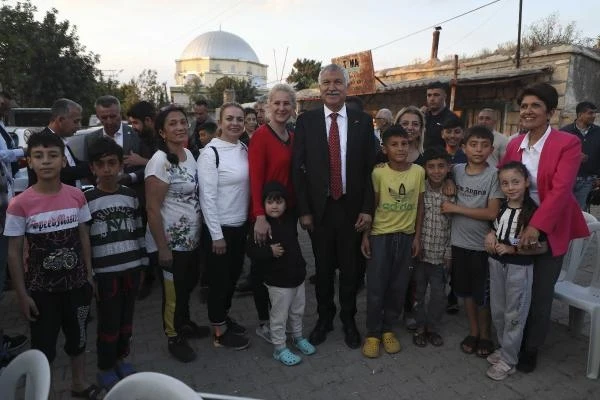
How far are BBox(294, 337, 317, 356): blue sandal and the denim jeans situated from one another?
0.47 metres

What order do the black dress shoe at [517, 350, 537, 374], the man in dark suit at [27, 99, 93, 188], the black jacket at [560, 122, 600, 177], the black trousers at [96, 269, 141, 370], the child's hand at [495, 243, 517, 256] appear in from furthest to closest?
the black jacket at [560, 122, 600, 177], the man in dark suit at [27, 99, 93, 188], the black dress shoe at [517, 350, 537, 374], the child's hand at [495, 243, 517, 256], the black trousers at [96, 269, 141, 370]

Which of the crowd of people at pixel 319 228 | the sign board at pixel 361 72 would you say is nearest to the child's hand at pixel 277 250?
the crowd of people at pixel 319 228

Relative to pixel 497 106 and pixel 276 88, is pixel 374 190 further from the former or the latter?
pixel 497 106

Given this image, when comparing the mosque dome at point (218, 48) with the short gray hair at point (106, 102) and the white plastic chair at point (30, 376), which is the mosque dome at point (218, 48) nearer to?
the short gray hair at point (106, 102)

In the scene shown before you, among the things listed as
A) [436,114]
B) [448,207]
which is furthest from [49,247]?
[436,114]

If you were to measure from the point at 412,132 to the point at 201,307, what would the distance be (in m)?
2.61

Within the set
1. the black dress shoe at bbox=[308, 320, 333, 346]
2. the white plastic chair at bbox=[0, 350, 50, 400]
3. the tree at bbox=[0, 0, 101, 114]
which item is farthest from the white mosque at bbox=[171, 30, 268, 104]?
the white plastic chair at bbox=[0, 350, 50, 400]

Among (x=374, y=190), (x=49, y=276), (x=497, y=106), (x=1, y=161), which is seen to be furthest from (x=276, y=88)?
(x=497, y=106)

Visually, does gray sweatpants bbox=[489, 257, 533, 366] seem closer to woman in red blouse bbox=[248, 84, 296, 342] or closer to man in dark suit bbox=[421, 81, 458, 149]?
woman in red blouse bbox=[248, 84, 296, 342]

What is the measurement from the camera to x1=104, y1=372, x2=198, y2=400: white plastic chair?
3.67 feet

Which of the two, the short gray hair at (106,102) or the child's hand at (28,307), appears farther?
the short gray hair at (106,102)

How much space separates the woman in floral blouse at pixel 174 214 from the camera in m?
2.81

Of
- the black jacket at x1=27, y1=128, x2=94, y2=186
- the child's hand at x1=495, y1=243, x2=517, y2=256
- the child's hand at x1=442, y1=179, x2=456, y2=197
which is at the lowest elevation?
the child's hand at x1=495, y1=243, x2=517, y2=256

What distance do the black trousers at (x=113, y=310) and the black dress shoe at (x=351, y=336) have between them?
5.34 ft
